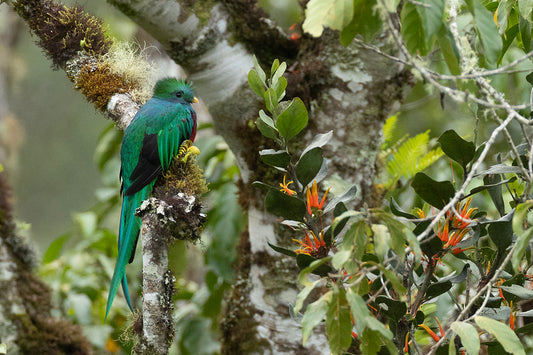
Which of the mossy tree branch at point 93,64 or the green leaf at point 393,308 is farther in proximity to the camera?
the mossy tree branch at point 93,64

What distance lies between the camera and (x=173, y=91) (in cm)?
227

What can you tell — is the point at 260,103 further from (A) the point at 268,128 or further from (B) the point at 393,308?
(B) the point at 393,308

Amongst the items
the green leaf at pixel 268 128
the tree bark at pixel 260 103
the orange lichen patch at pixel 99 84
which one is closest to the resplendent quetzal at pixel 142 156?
the orange lichen patch at pixel 99 84

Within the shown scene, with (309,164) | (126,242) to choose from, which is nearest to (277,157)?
(309,164)

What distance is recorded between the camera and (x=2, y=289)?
2.65 metres

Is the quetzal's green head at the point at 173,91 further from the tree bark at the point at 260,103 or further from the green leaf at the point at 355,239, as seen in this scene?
the green leaf at the point at 355,239

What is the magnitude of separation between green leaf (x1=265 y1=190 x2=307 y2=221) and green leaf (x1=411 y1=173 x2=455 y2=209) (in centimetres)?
27

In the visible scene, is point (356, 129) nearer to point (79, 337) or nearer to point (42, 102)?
point (79, 337)

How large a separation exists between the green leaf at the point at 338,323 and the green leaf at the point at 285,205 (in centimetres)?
29

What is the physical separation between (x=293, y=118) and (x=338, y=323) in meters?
0.48

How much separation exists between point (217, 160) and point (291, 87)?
4.09ft

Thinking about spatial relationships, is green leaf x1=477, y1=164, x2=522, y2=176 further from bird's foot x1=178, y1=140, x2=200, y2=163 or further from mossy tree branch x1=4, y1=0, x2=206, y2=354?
bird's foot x1=178, y1=140, x2=200, y2=163

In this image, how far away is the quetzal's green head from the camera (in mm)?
2250

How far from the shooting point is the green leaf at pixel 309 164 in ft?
4.15
